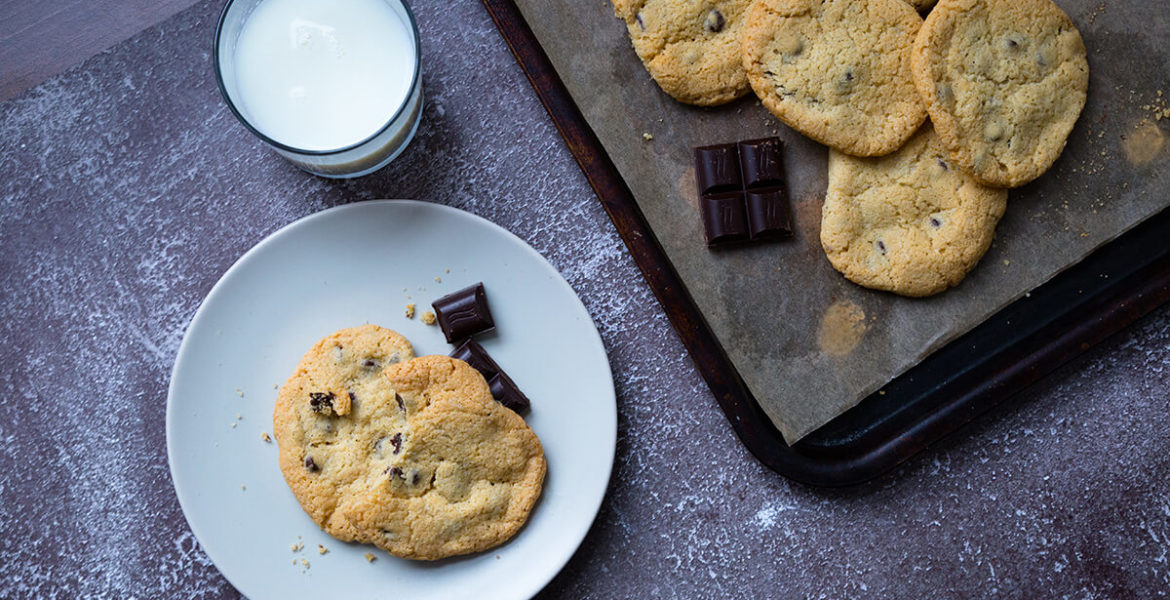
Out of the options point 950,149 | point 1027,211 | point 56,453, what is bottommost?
point 1027,211

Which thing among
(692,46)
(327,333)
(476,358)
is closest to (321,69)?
(327,333)

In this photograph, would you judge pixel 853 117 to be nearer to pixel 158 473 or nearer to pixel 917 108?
pixel 917 108

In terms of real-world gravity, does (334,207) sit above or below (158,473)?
above

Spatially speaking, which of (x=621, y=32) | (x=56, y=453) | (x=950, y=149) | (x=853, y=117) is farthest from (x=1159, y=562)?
(x=56, y=453)

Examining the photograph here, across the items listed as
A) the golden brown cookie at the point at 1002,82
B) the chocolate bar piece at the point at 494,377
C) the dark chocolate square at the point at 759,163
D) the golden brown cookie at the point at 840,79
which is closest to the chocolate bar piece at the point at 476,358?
the chocolate bar piece at the point at 494,377

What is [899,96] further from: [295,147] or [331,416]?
[331,416]

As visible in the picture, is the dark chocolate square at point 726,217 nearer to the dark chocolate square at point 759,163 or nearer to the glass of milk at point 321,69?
the dark chocolate square at point 759,163

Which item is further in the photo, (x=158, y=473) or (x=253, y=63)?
(x=158, y=473)
